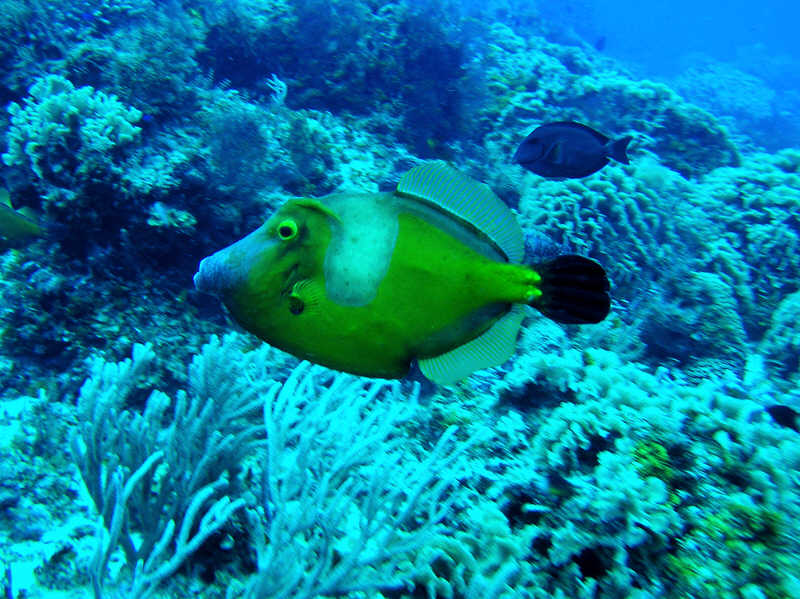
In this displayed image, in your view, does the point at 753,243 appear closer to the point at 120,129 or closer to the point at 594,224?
the point at 594,224

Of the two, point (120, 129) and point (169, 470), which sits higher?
point (120, 129)

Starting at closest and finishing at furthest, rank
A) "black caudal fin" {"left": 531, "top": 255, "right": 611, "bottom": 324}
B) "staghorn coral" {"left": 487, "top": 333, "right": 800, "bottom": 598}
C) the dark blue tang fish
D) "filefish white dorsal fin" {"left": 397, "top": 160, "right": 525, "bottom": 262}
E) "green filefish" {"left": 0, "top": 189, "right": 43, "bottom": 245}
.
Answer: "black caudal fin" {"left": 531, "top": 255, "right": 611, "bottom": 324} < "filefish white dorsal fin" {"left": 397, "top": 160, "right": 525, "bottom": 262} < "staghorn coral" {"left": 487, "top": 333, "right": 800, "bottom": 598} < "green filefish" {"left": 0, "top": 189, "right": 43, "bottom": 245} < the dark blue tang fish

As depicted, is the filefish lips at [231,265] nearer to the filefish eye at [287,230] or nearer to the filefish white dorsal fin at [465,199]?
the filefish eye at [287,230]

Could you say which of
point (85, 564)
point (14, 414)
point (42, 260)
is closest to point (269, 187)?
point (42, 260)

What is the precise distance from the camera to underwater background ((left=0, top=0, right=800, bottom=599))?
6.97ft

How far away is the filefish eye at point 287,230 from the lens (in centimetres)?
133

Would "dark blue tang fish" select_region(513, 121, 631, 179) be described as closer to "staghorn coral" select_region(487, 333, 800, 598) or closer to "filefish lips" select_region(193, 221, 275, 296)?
→ "staghorn coral" select_region(487, 333, 800, 598)

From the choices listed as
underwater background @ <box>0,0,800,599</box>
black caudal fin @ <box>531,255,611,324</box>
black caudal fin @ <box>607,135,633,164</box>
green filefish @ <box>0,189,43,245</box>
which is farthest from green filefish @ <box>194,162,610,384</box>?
green filefish @ <box>0,189,43,245</box>

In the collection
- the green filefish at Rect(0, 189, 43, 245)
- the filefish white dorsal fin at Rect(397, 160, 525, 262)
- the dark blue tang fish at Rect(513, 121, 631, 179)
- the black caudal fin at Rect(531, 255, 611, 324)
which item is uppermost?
the dark blue tang fish at Rect(513, 121, 631, 179)

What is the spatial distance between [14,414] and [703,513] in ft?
13.5

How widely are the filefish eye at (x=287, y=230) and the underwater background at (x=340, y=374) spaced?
4.20ft

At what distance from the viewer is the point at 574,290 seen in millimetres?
1292

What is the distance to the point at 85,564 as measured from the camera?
211 centimetres

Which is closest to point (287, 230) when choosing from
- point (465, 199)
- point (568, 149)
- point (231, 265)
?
point (231, 265)
